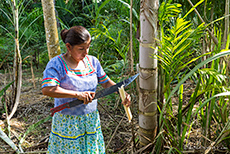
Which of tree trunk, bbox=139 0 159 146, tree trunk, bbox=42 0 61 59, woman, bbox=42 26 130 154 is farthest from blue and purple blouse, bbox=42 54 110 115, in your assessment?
tree trunk, bbox=42 0 61 59

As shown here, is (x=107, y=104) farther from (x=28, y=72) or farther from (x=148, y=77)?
(x=28, y=72)

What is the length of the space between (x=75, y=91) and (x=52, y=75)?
0.55ft

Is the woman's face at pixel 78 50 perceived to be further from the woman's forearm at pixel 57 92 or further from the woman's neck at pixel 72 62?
the woman's forearm at pixel 57 92

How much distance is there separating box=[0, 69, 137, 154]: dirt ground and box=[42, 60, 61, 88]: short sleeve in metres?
0.61

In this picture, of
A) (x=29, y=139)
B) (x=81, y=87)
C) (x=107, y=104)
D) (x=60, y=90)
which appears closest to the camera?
(x=60, y=90)

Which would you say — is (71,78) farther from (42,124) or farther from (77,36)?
(42,124)

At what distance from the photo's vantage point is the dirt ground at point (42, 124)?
6.23 ft

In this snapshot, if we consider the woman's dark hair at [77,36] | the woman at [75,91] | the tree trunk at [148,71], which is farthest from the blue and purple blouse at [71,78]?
the tree trunk at [148,71]

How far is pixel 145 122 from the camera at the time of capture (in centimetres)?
141

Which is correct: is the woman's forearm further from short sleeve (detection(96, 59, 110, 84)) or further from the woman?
short sleeve (detection(96, 59, 110, 84))

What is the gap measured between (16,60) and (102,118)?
1.22 m

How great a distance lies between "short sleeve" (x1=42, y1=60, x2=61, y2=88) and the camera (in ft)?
3.94

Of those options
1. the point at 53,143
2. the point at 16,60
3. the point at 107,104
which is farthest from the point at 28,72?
the point at 53,143

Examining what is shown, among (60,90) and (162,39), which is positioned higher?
(162,39)
